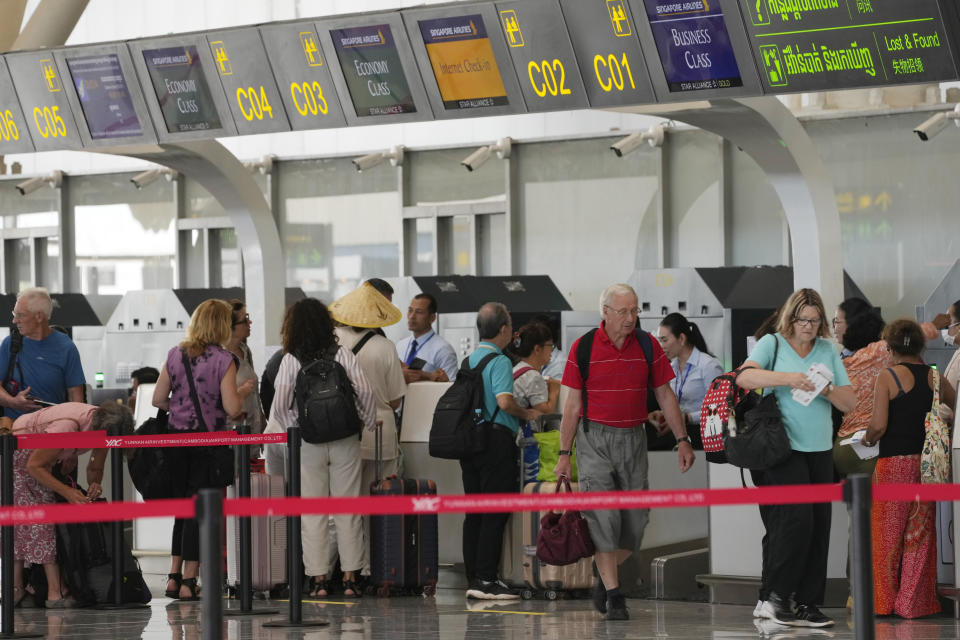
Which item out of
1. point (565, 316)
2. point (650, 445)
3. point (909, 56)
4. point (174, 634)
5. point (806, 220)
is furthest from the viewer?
point (565, 316)

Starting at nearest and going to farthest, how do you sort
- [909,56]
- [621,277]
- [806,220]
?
[909,56], [806,220], [621,277]

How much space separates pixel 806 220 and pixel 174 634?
4574 millimetres

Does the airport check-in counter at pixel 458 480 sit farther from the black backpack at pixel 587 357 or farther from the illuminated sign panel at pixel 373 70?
the illuminated sign panel at pixel 373 70

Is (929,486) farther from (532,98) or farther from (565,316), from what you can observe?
(565,316)

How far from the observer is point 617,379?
22.1 feet

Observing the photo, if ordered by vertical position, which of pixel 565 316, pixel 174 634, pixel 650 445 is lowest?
pixel 174 634

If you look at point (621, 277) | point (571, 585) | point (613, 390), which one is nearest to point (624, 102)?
point (613, 390)

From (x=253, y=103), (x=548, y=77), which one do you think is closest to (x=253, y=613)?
(x=548, y=77)

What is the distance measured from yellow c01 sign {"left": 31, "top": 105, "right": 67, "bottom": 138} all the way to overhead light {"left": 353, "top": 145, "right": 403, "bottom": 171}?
19.8 feet

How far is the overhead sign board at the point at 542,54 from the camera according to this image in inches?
324

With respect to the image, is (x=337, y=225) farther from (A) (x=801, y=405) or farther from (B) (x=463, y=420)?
(A) (x=801, y=405)

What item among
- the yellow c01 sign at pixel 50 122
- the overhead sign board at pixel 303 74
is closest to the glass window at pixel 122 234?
the yellow c01 sign at pixel 50 122

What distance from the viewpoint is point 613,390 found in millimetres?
6730

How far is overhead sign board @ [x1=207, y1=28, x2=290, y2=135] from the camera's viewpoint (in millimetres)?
9359
